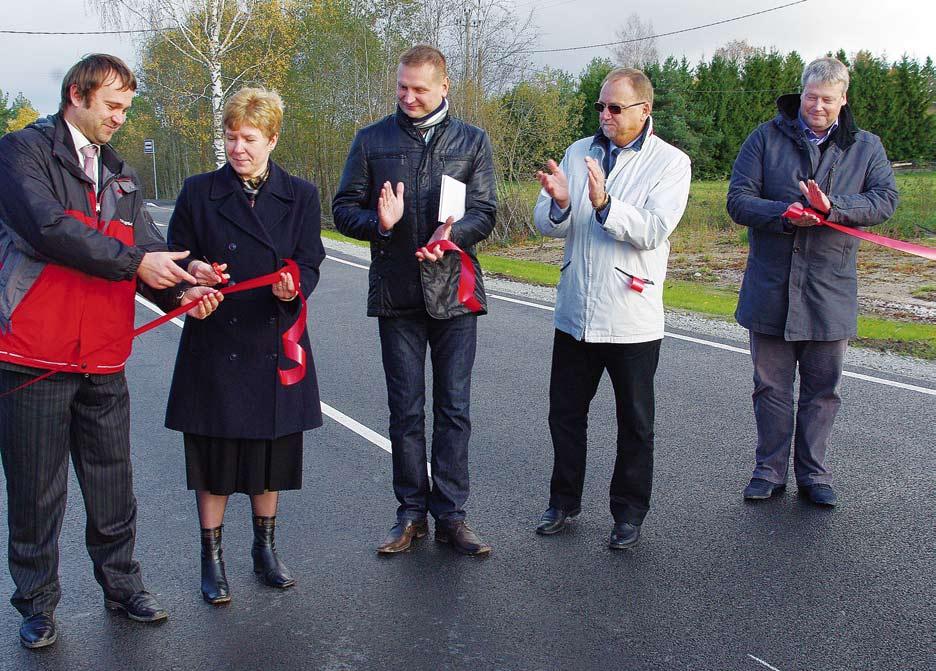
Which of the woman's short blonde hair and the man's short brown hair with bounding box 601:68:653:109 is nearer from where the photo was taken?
the woman's short blonde hair

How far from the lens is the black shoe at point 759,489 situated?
5250mm

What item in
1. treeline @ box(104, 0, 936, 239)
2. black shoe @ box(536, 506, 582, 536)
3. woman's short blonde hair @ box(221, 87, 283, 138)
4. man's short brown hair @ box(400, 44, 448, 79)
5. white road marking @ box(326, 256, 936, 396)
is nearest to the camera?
woman's short blonde hair @ box(221, 87, 283, 138)

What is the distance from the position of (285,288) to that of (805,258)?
2.98 m

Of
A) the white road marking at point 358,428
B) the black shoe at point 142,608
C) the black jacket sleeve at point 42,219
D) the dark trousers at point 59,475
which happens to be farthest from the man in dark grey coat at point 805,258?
the black jacket sleeve at point 42,219

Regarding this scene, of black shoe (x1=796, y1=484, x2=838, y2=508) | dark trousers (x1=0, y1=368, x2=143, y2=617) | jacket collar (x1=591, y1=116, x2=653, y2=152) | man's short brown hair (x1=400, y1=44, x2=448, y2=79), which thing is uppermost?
man's short brown hair (x1=400, y1=44, x2=448, y2=79)

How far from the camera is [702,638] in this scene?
12.2 feet

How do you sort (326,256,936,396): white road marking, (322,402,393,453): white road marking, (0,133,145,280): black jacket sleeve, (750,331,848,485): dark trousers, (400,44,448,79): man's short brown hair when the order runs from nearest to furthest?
(0,133,145,280): black jacket sleeve < (400,44,448,79): man's short brown hair < (750,331,848,485): dark trousers < (322,402,393,453): white road marking < (326,256,936,396): white road marking

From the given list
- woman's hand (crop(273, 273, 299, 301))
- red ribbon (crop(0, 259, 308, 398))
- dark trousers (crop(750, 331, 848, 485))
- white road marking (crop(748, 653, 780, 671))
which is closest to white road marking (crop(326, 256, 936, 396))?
dark trousers (crop(750, 331, 848, 485))

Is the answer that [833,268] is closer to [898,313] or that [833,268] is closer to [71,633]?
[71,633]

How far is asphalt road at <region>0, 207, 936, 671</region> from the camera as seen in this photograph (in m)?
3.66

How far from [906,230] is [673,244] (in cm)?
533

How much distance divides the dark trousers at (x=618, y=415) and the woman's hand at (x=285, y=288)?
4.84ft

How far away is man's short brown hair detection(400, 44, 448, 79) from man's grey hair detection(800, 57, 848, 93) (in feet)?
6.64

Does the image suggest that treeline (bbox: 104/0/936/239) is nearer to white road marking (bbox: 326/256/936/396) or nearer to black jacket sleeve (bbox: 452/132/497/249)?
white road marking (bbox: 326/256/936/396)
